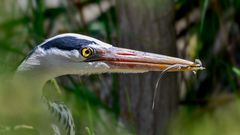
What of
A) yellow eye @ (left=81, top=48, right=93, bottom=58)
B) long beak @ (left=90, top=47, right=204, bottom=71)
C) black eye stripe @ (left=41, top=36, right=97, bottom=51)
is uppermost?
black eye stripe @ (left=41, top=36, right=97, bottom=51)

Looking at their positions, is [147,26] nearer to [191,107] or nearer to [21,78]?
[191,107]

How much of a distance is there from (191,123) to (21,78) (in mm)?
1554

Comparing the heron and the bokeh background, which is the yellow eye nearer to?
the heron

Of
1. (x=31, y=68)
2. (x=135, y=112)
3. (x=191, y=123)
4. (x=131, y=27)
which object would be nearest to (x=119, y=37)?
(x=131, y=27)

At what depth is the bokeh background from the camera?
3.79 metres

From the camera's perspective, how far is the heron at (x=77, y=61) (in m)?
2.99

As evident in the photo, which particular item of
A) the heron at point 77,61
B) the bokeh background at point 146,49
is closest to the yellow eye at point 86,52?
the heron at point 77,61

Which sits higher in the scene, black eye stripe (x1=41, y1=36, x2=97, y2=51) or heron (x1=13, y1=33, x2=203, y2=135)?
black eye stripe (x1=41, y1=36, x2=97, y2=51)

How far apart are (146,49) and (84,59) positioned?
909 millimetres

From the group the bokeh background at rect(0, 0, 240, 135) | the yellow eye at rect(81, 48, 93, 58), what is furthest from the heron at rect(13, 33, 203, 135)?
the bokeh background at rect(0, 0, 240, 135)

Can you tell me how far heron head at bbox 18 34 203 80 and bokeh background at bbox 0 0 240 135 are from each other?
260mm

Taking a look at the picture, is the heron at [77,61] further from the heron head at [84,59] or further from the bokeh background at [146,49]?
the bokeh background at [146,49]

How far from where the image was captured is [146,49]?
12.9ft

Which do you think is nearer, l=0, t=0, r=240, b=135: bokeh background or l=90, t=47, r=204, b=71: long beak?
l=90, t=47, r=204, b=71: long beak
